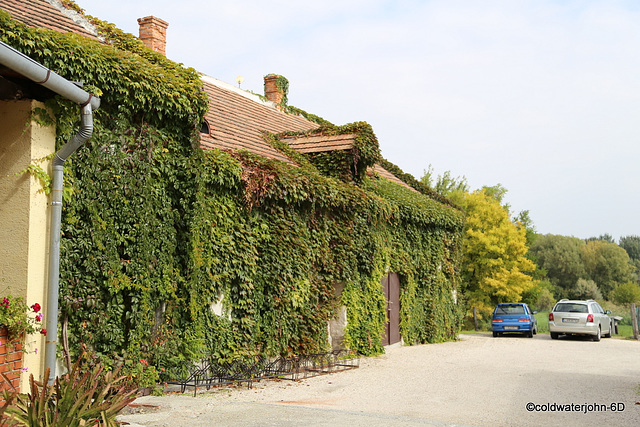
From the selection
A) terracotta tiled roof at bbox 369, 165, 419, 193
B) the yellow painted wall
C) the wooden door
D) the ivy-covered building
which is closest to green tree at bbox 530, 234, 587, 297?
terracotta tiled roof at bbox 369, 165, 419, 193

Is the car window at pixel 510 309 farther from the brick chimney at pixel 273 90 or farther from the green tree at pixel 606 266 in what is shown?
the green tree at pixel 606 266

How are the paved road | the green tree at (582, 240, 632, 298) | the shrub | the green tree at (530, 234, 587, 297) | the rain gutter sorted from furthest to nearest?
the green tree at (582, 240, 632, 298) < the green tree at (530, 234, 587, 297) < the paved road < the rain gutter < the shrub

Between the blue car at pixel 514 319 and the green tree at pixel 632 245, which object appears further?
the green tree at pixel 632 245

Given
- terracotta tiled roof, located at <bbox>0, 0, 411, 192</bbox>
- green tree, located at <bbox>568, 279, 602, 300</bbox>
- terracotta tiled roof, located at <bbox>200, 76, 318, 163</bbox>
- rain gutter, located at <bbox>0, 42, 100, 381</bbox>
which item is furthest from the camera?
green tree, located at <bbox>568, 279, 602, 300</bbox>

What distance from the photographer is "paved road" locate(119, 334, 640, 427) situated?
25.3 ft

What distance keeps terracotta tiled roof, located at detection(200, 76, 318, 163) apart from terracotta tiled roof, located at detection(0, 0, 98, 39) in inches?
127

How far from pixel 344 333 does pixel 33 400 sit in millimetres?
10281

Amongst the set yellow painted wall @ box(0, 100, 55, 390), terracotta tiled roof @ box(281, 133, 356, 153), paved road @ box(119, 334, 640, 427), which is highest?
terracotta tiled roof @ box(281, 133, 356, 153)

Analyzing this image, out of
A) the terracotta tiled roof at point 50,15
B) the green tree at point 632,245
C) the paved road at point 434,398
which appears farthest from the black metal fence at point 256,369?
the green tree at point 632,245

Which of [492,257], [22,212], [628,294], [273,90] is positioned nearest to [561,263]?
[628,294]

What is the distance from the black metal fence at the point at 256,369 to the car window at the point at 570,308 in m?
11.9

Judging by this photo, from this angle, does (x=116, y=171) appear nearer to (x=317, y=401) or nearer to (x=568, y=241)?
(x=317, y=401)

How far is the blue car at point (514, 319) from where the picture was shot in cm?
2416

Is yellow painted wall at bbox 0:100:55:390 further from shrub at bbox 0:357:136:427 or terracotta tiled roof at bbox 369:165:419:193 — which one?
terracotta tiled roof at bbox 369:165:419:193
